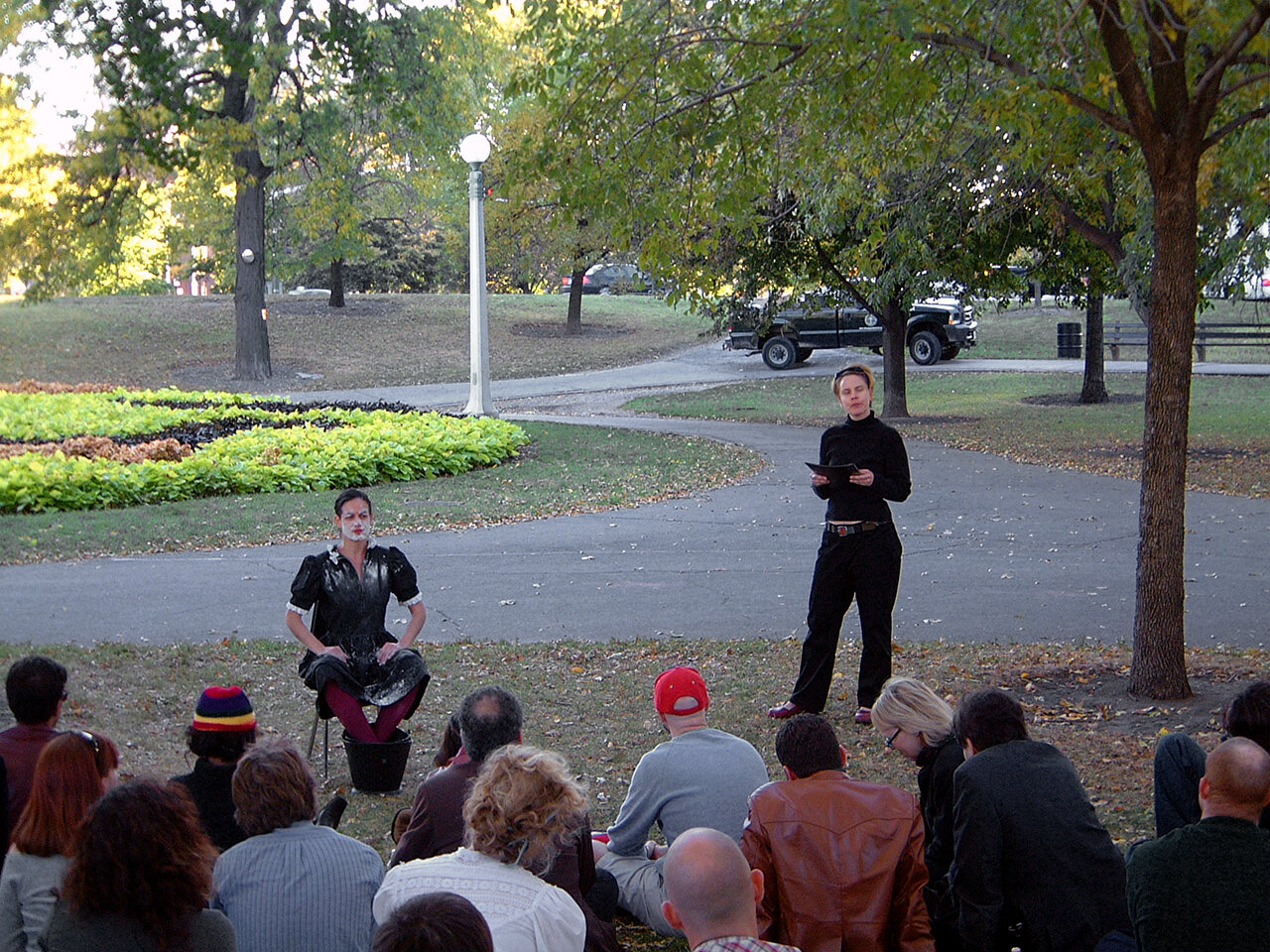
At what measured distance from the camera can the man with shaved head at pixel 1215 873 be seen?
3.31 metres

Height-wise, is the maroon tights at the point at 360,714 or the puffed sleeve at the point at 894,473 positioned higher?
the puffed sleeve at the point at 894,473

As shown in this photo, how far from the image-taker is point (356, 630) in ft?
21.4

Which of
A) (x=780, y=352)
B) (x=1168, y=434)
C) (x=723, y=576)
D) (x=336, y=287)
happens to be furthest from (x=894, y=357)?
(x=336, y=287)

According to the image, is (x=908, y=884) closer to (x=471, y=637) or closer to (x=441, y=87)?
(x=471, y=637)

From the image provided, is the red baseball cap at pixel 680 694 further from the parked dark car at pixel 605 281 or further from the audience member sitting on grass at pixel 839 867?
the parked dark car at pixel 605 281

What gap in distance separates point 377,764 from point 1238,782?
13.0 feet

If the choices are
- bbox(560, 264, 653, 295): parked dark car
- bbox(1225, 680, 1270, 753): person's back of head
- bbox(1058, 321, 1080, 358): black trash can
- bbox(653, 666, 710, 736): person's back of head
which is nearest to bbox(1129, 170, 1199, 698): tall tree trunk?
bbox(1225, 680, 1270, 753): person's back of head

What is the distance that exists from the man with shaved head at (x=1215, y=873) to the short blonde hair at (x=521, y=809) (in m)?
1.50

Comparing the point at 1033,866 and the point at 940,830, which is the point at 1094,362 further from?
the point at 1033,866

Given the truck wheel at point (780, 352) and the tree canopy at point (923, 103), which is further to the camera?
the truck wheel at point (780, 352)

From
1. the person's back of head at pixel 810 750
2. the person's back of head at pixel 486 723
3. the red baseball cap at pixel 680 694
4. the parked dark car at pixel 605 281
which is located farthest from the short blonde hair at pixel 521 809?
the parked dark car at pixel 605 281

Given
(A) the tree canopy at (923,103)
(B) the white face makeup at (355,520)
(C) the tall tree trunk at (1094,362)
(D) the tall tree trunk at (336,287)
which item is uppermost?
(D) the tall tree trunk at (336,287)

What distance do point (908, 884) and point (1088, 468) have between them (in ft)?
48.2

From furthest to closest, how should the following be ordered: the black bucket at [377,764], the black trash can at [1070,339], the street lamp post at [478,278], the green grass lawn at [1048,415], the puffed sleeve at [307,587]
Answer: the black trash can at [1070,339]
the street lamp post at [478,278]
the green grass lawn at [1048,415]
the puffed sleeve at [307,587]
the black bucket at [377,764]
